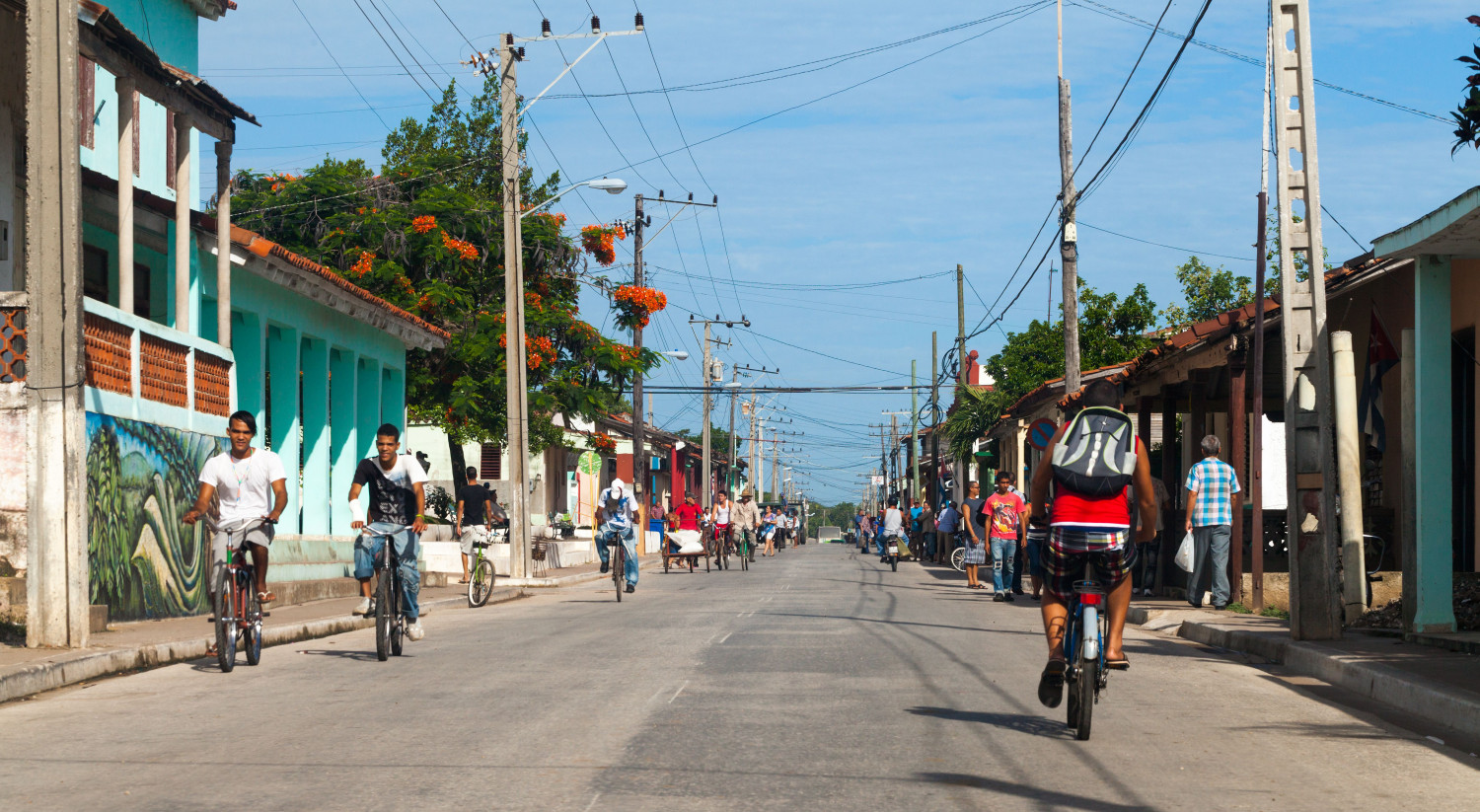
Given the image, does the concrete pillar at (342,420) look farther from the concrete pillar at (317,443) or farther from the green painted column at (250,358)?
the green painted column at (250,358)

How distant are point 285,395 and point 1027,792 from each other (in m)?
19.0

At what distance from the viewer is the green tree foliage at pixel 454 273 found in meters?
33.1

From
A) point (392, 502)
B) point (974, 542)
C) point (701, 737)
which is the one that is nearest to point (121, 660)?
point (392, 502)

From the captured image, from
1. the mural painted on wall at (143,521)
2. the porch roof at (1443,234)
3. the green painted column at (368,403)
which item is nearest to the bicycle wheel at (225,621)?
the mural painted on wall at (143,521)

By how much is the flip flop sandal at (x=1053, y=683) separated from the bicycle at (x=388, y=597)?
6033 millimetres

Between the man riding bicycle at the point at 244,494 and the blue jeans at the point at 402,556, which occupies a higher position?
the man riding bicycle at the point at 244,494

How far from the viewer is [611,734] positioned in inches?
323

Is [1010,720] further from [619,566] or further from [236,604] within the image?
[619,566]

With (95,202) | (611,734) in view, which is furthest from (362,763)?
(95,202)

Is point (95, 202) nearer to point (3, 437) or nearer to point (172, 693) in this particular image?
point (3, 437)

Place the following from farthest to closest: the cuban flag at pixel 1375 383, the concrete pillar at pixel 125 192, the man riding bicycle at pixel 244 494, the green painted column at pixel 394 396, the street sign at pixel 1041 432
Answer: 1. the green painted column at pixel 394 396
2. the street sign at pixel 1041 432
3. the cuban flag at pixel 1375 383
4. the concrete pillar at pixel 125 192
5. the man riding bicycle at pixel 244 494

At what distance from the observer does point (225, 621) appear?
1145cm

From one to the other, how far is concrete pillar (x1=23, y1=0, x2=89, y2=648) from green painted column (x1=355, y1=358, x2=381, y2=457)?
50.6 ft

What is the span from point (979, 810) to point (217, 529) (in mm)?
7332
